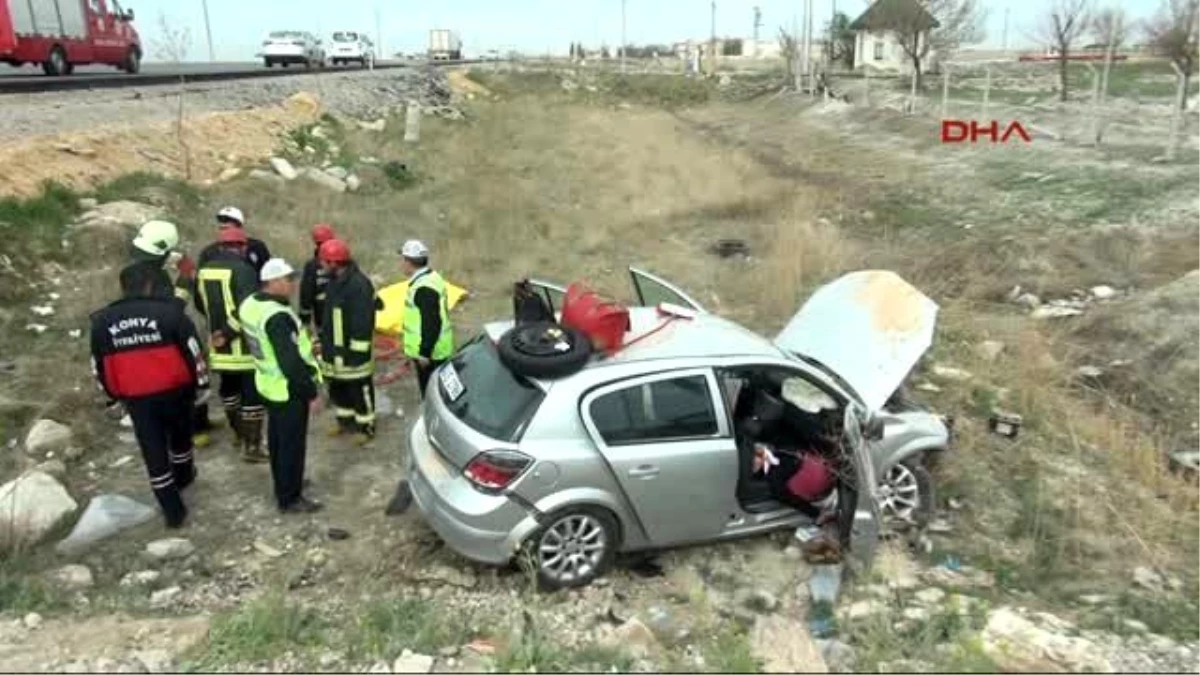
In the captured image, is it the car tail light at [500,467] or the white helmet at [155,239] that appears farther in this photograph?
the white helmet at [155,239]

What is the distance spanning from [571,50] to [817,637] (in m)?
110

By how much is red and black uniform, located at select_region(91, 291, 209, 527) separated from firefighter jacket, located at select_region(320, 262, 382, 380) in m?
1.10

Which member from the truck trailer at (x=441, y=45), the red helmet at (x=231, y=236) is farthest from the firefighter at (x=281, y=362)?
the truck trailer at (x=441, y=45)

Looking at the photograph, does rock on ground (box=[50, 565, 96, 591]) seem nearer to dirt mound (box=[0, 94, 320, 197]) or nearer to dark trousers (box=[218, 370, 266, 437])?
dark trousers (box=[218, 370, 266, 437])

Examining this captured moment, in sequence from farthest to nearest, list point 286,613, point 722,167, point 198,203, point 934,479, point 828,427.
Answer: point 722,167, point 198,203, point 934,479, point 828,427, point 286,613

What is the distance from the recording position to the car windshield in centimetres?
495

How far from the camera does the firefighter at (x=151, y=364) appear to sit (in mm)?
5582

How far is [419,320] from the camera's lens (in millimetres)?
7023

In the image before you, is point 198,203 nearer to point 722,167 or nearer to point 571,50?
point 722,167

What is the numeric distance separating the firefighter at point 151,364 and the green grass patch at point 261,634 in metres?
1.62

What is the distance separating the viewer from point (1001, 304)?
11086mm

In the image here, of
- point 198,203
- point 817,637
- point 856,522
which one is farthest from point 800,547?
point 198,203

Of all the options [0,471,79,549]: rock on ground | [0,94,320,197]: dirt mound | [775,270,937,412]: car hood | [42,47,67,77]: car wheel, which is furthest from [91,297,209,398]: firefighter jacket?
[42,47,67,77]: car wheel

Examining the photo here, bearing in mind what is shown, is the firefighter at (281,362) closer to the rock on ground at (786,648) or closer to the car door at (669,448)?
the car door at (669,448)
